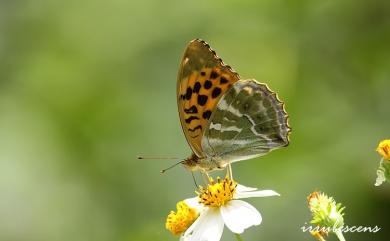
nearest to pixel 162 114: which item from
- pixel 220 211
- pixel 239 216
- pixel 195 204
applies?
pixel 195 204

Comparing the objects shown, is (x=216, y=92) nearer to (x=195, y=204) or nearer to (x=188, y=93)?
(x=188, y=93)

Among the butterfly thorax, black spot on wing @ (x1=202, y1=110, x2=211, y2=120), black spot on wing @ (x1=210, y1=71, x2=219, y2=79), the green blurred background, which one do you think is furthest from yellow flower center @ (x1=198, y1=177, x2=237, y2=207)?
the green blurred background

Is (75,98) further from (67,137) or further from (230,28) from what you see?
(230,28)

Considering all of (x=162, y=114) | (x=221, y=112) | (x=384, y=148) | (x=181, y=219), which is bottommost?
(x=384, y=148)

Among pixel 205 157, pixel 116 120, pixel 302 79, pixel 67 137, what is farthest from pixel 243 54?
pixel 205 157

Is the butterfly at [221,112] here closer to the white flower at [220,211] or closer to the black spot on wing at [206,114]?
the black spot on wing at [206,114]

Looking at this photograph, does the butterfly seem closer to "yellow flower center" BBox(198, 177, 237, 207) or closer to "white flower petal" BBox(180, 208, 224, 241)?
"yellow flower center" BBox(198, 177, 237, 207)

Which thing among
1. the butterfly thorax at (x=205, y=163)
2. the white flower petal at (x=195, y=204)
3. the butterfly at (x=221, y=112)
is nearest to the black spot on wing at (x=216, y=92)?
the butterfly at (x=221, y=112)
